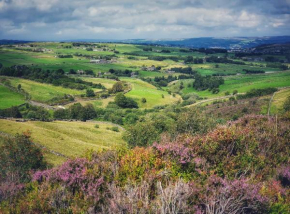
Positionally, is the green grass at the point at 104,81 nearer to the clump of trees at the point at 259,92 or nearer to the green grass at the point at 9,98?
the green grass at the point at 9,98

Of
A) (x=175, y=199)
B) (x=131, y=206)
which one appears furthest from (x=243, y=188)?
(x=131, y=206)

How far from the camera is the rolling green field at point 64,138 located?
4147 cm

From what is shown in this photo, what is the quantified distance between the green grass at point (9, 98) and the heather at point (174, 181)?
85.3m

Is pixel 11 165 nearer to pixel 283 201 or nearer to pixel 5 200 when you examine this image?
pixel 5 200

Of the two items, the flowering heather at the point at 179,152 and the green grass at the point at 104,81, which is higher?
the flowering heather at the point at 179,152

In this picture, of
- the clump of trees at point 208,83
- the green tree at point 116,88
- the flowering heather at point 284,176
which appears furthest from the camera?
the clump of trees at point 208,83

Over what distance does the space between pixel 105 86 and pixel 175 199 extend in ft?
454

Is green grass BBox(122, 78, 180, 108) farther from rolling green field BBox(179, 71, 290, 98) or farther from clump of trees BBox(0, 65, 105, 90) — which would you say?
rolling green field BBox(179, 71, 290, 98)

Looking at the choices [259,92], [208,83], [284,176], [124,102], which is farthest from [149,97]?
[284,176]

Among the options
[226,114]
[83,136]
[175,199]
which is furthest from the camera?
[226,114]

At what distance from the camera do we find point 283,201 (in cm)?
1689

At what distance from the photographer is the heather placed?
1538 centimetres

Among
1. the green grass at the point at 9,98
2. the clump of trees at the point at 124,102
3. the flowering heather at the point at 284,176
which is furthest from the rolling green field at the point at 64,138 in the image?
the clump of trees at the point at 124,102

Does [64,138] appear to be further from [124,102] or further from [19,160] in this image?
[124,102]
